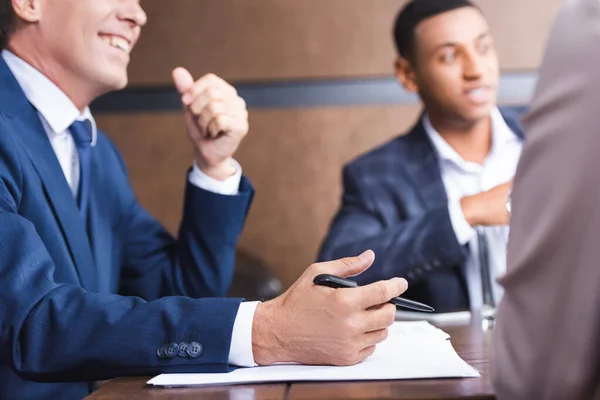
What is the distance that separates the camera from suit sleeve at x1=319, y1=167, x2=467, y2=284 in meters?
1.61

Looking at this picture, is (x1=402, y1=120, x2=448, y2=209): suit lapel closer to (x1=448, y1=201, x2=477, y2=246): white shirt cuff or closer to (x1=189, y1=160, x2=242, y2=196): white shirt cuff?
(x1=448, y1=201, x2=477, y2=246): white shirt cuff

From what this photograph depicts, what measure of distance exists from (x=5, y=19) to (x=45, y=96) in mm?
176

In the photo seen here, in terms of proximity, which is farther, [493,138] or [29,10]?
[493,138]

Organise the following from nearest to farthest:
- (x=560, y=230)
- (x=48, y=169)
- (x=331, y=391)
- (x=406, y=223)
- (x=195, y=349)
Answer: (x=560, y=230) < (x=331, y=391) < (x=195, y=349) < (x=48, y=169) < (x=406, y=223)

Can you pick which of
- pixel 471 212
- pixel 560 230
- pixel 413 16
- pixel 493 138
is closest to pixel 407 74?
pixel 413 16

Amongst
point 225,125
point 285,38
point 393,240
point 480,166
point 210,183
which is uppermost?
point 285,38

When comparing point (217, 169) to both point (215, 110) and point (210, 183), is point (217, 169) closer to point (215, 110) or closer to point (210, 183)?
point (210, 183)

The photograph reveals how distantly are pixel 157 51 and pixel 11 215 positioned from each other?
5.44 feet

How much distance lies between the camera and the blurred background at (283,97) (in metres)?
2.50

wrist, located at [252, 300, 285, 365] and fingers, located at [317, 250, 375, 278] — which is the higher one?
fingers, located at [317, 250, 375, 278]

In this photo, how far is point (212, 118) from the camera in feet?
4.42

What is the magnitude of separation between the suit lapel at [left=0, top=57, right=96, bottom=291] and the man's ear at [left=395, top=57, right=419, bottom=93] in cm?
115

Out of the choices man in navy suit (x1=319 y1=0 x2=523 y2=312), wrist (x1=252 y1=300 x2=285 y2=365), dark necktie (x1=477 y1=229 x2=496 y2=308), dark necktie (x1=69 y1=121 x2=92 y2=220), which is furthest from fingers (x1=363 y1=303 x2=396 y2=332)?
man in navy suit (x1=319 y1=0 x2=523 y2=312)

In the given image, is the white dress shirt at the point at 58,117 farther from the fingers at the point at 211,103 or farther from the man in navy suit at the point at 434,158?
the man in navy suit at the point at 434,158
